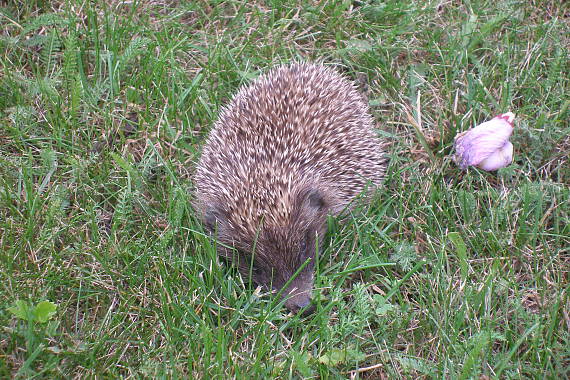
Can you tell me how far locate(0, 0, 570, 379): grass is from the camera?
3.93m

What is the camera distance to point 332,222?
465 centimetres

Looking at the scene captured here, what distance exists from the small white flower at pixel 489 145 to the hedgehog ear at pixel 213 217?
1918 mm

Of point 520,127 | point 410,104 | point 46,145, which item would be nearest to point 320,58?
point 410,104

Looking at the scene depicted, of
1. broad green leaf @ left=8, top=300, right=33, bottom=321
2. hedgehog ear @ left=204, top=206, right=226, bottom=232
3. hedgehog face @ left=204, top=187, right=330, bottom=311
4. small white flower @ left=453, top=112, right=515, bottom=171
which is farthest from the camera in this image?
small white flower @ left=453, top=112, right=515, bottom=171

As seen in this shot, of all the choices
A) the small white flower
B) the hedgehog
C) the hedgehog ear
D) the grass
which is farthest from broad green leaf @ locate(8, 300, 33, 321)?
the small white flower

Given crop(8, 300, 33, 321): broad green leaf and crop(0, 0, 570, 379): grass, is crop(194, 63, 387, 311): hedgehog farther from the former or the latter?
crop(8, 300, 33, 321): broad green leaf

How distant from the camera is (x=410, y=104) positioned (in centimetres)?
550

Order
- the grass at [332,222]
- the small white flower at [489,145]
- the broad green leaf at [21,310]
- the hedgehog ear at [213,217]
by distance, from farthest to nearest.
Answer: the small white flower at [489,145] < the hedgehog ear at [213,217] < the grass at [332,222] < the broad green leaf at [21,310]

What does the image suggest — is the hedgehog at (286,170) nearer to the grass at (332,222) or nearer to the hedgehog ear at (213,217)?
the hedgehog ear at (213,217)

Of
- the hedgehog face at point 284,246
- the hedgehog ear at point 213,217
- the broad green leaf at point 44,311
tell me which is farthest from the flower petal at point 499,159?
the broad green leaf at point 44,311

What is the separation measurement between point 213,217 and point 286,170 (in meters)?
0.63

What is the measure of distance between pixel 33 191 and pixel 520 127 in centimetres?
382

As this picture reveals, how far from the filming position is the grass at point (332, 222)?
155 inches

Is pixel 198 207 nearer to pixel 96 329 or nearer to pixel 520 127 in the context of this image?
pixel 96 329
